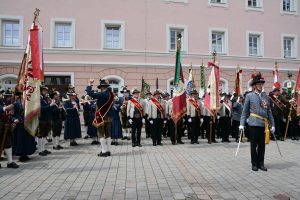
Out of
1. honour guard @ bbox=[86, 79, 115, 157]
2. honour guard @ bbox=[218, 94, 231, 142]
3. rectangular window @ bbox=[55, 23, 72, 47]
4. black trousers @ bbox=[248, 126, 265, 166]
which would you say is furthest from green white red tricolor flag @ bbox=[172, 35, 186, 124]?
rectangular window @ bbox=[55, 23, 72, 47]

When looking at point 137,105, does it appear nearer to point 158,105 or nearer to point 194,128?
point 158,105

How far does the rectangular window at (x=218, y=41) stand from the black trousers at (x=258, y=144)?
48.4 ft

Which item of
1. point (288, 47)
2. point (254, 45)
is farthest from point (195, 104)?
point (288, 47)

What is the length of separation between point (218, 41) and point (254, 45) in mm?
2920

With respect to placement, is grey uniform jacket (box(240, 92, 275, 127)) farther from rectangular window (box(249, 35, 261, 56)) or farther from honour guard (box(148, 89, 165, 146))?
rectangular window (box(249, 35, 261, 56))

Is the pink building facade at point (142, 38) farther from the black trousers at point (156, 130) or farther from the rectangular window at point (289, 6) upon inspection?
the black trousers at point (156, 130)

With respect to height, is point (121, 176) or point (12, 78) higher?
point (12, 78)

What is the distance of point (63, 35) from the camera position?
1922cm

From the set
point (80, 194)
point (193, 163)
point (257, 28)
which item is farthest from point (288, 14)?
point (80, 194)

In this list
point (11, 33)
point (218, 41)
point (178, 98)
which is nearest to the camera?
point (178, 98)

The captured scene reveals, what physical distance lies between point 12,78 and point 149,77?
8090mm

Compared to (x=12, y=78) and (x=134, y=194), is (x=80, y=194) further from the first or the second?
(x=12, y=78)

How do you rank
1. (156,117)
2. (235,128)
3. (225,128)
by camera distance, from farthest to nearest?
(235,128)
(225,128)
(156,117)

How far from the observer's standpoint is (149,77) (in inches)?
Answer: 794
